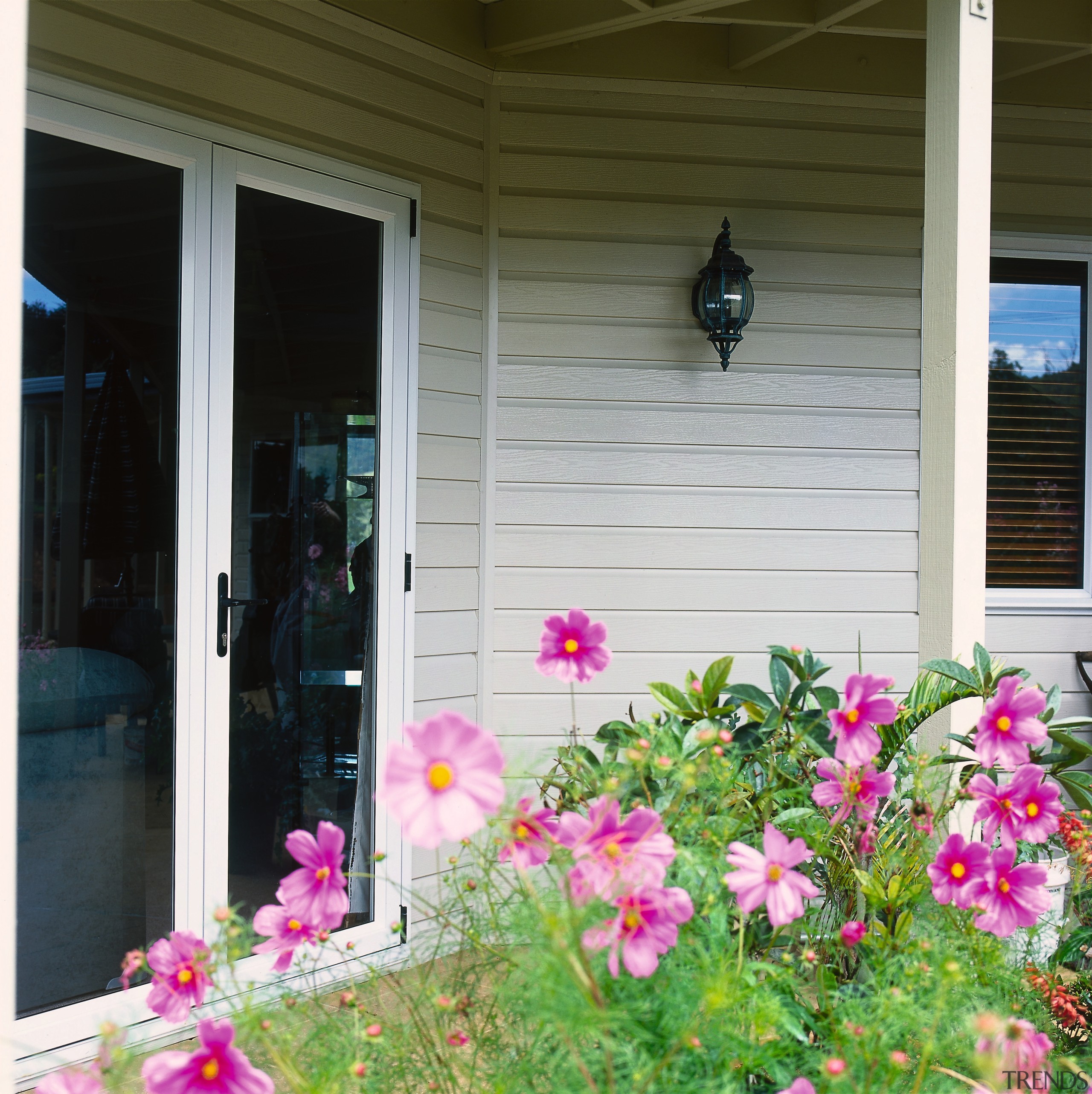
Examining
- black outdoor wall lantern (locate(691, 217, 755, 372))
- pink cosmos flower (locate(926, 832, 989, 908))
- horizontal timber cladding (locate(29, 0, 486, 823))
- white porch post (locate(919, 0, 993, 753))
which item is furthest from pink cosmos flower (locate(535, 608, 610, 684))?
black outdoor wall lantern (locate(691, 217, 755, 372))

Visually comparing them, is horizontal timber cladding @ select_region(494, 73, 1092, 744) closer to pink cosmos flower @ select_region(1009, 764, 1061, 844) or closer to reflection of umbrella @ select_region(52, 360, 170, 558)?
reflection of umbrella @ select_region(52, 360, 170, 558)

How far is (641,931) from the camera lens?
2.60ft

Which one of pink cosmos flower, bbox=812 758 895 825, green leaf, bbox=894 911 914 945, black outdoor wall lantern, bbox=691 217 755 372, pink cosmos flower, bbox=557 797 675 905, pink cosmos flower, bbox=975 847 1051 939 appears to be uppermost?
black outdoor wall lantern, bbox=691 217 755 372

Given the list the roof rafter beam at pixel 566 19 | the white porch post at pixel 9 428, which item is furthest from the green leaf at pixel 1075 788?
the roof rafter beam at pixel 566 19

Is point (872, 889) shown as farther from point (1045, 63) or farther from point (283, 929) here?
point (1045, 63)

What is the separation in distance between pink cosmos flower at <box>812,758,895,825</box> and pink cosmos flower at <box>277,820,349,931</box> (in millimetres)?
531

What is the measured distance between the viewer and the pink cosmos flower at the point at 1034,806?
1.09 metres

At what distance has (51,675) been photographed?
97.3 inches

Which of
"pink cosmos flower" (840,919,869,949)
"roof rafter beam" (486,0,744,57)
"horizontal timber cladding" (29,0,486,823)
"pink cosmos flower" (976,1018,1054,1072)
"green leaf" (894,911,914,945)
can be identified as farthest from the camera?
"roof rafter beam" (486,0,744,57)

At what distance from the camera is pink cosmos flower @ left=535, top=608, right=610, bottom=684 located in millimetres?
1053

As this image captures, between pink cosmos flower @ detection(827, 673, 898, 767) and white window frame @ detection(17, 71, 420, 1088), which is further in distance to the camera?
white window frame @ detection(17, 71, 420, 1088)

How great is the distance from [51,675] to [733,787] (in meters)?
1.84

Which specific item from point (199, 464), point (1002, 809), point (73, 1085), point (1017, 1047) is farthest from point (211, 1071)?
point (199, 464)

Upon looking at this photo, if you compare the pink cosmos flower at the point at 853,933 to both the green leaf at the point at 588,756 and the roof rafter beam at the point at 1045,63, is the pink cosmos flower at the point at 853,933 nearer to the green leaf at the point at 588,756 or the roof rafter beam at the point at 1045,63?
the green leaf at the point at 588,756
